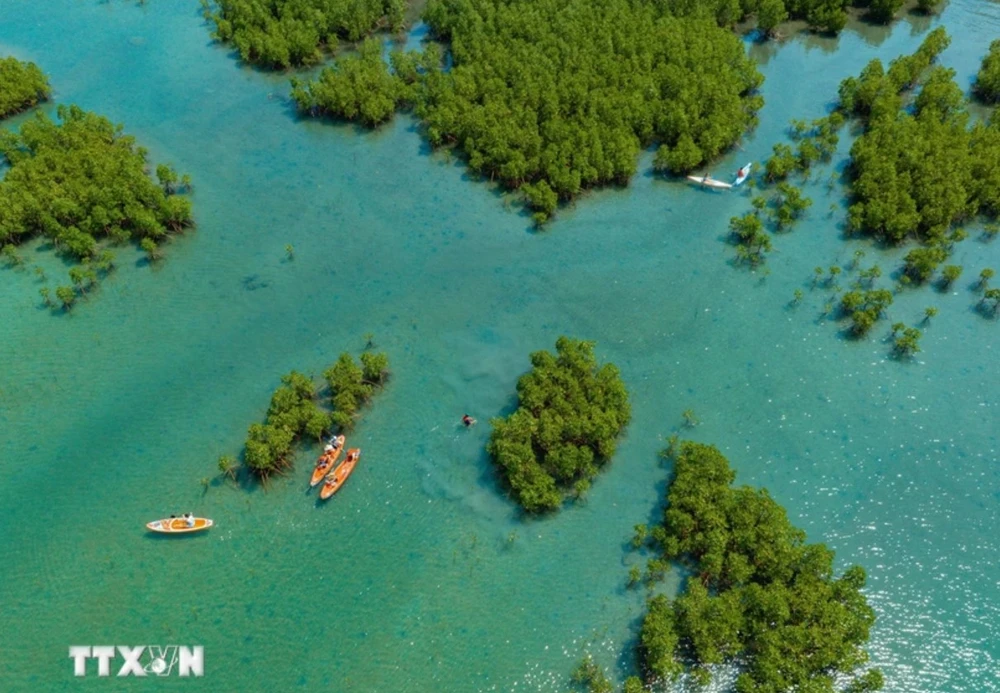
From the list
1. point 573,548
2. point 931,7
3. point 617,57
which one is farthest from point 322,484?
point 931,7

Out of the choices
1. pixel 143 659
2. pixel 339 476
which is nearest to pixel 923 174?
pixel 339 476

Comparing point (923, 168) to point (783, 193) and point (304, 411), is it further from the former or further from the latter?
point (304, 411)

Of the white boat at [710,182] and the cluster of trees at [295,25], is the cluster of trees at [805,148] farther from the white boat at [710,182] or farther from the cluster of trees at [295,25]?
the cluster of trees at [295,25]

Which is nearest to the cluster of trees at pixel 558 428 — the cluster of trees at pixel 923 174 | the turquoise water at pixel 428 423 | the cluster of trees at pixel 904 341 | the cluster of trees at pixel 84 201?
the turquoise water at pixel 428 423

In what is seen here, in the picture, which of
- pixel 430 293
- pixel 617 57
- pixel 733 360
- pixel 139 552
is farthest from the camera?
pixel 617 57

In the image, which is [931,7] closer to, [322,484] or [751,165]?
[751,165]

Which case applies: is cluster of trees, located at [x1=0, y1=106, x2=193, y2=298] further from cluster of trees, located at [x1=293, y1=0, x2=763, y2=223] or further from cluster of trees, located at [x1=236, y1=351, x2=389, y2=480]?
cluster of trees, located at [x1=236, y1=351, x2=389, y2=480]
